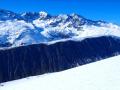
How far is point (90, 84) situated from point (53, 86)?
179 cm

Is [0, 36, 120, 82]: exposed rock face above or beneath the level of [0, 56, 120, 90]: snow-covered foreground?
above

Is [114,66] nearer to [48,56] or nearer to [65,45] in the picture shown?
[48,56]

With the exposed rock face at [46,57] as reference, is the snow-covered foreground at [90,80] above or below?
below

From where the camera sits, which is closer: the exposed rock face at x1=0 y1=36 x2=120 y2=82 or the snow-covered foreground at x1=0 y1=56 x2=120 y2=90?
the snow-covered foreground at x1=0 y1=56 x2=120 y2=90

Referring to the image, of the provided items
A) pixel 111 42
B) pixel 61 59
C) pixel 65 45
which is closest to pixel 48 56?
pixel 61 59

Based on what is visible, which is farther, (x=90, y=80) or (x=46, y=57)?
(x=46, y=57)

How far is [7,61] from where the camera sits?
124 meters

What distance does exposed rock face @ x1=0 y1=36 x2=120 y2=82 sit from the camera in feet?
398

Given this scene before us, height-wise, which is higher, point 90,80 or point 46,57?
point 46,57

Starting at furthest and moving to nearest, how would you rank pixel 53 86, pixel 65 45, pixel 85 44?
pixel 85 44 < pixel 65 45 < pixel 53 86

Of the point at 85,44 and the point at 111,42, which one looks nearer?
the point at 85,44

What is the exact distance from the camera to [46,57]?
136 metres

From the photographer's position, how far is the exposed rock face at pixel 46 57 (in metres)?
121

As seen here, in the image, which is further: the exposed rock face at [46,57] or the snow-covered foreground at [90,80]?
the exposed rock face at [46,57]
